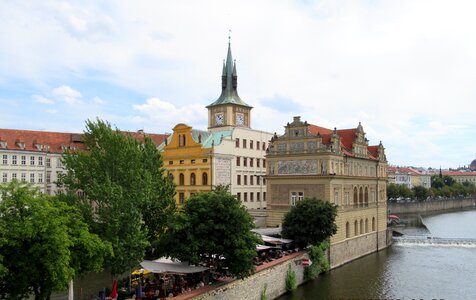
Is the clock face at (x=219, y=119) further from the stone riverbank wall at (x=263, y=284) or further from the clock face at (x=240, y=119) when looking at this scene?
the stone riverbank wall at (x=263, y=284)

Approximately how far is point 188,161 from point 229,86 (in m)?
17.0

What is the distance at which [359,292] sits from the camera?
3609 centimetres

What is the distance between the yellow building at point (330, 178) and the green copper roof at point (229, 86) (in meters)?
17.7

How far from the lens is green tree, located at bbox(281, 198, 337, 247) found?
40906 millimetres

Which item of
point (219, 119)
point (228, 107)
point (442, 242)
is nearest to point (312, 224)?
point (442, 242)

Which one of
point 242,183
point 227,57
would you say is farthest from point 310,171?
point 227,57

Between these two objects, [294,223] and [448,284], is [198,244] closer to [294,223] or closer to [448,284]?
[294,223]

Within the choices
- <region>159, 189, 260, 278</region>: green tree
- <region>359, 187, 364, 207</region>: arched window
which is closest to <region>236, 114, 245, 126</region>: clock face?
<region>359, 187, 364, 207</region>: arched window

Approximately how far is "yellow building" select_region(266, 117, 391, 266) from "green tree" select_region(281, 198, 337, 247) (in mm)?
4195

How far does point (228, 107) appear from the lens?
67125 mm

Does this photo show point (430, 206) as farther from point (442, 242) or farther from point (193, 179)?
point (193, 179)

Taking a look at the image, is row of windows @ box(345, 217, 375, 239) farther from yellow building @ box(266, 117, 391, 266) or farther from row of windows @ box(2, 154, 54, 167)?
row of windows @ box(2, 154, 54, 167)

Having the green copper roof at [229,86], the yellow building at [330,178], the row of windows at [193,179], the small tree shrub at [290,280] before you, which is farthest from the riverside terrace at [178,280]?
the green copper roof at [229,86]

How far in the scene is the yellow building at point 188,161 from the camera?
2192 inches
